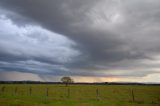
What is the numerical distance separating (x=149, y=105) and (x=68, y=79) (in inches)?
5475

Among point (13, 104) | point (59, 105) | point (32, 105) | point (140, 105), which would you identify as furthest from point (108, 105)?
point (13, 104)

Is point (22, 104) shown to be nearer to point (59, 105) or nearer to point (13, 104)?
point (13, 104)

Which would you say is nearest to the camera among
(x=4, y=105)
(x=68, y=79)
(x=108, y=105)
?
(x=4, y=105)

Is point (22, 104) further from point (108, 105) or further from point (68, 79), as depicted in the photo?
point (68, 79)

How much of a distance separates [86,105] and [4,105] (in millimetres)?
10862

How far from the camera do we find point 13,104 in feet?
104

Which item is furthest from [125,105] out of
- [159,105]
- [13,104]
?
[13,104]

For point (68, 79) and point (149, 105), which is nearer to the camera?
point (149, 105)

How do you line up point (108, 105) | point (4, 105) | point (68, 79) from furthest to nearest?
1. point (68, 79)
2. point (108, 105)
3. point (4, 105)

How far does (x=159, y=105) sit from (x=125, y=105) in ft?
17.1

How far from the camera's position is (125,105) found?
32656 mm

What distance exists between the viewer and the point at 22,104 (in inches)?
1244

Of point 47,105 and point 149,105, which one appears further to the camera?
point 149,105

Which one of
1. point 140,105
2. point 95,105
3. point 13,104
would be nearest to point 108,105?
point 95,105
